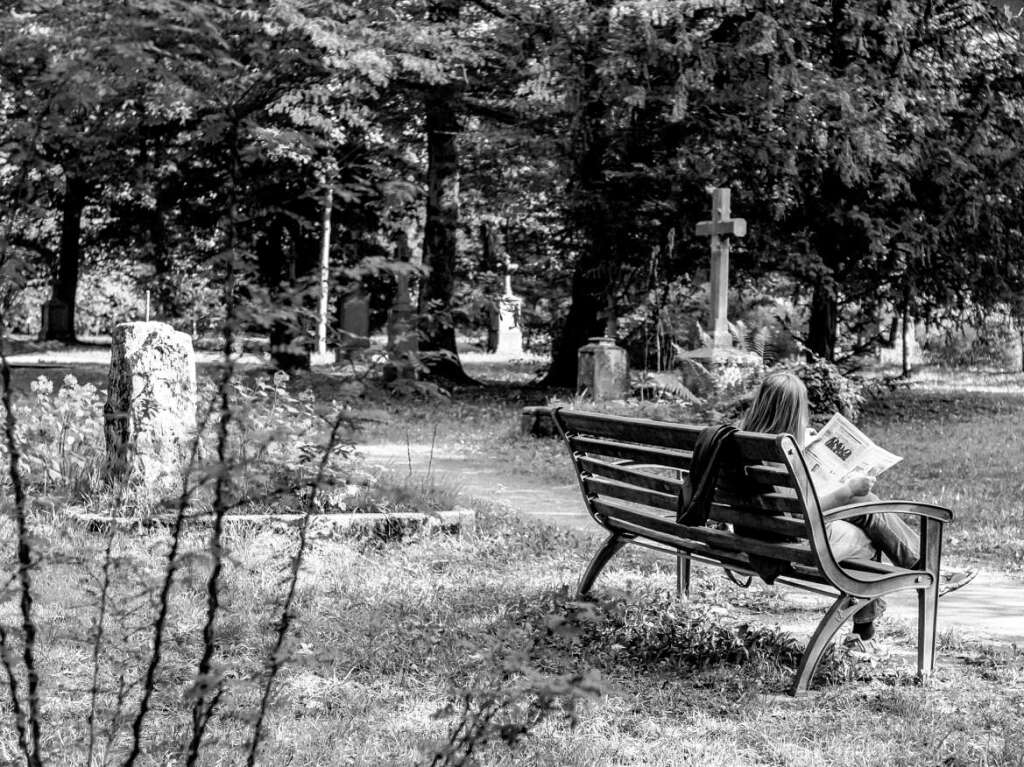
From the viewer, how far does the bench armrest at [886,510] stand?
4.44m

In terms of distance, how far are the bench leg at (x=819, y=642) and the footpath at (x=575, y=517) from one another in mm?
1026

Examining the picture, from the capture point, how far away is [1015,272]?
16.8 m

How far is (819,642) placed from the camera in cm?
442

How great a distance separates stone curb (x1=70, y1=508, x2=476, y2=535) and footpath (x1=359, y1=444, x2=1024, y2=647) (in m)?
0.97

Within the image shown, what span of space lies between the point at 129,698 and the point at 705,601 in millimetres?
2860

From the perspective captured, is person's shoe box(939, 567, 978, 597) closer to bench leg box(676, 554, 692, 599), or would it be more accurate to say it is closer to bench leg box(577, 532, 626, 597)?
bench leg box(676, 554, 692, 599)

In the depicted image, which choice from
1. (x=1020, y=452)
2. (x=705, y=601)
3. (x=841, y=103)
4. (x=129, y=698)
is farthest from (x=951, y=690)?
(x=841, y=103)

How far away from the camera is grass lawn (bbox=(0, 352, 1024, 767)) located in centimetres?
336

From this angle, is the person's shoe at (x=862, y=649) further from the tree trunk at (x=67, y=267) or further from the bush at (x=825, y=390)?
the tree trunk at (x=67, y=267)

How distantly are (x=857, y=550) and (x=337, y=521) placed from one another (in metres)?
3.18

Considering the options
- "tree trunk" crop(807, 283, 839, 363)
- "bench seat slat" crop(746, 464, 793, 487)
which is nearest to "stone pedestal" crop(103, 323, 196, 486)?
"bench seat slat" crop(746, 464, 793, 487)

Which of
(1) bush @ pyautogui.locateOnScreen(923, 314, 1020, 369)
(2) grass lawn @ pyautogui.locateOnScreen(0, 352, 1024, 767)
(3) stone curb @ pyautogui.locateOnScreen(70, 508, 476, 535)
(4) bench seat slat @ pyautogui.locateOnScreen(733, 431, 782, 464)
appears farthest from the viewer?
(1) bush @ pyautogui.locateOnScreen(923, 314, 1020, 369)

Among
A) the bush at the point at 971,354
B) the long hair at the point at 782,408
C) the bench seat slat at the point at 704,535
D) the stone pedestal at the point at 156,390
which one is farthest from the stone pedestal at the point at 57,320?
the long hair at the point at 782,408

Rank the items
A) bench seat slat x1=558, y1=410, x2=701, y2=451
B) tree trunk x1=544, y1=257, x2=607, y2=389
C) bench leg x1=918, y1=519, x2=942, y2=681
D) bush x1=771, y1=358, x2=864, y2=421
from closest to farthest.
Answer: bench leg x1=918, y1=519, x2=942, y2=681 → bench seat slat x1=558, y1=410, x2=701, y2=451 → bush x1=771, y1=358, x2=864, y2=421 → tree trunk x1=544, y1=257, x2=607, y2=389
